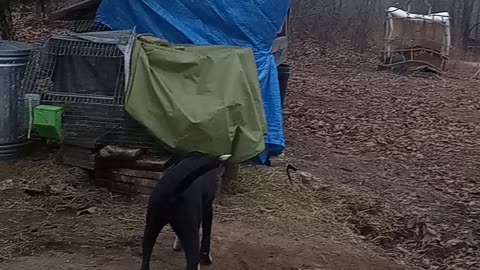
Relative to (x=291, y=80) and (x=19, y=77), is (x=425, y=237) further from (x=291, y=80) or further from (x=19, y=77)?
(x=291, y=80)

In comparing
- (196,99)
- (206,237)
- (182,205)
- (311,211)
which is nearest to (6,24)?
(196,99)

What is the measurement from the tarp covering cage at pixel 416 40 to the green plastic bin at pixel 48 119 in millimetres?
13336

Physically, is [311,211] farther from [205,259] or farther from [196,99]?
[205,259]

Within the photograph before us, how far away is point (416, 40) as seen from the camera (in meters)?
18.0

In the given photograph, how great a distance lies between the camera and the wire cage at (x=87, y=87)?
552cm

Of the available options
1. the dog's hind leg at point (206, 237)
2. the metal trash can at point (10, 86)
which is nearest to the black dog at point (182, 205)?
the dog's hind leg at point (206, 237)

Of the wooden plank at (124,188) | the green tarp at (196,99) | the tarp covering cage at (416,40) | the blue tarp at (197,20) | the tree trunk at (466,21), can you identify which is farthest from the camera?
the tree trunk at (466,21)

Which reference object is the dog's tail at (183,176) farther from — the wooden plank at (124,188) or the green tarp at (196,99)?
the wooden plank at (124,188)

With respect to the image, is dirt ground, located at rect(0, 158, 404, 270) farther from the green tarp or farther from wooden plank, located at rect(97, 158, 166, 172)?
the green tarp

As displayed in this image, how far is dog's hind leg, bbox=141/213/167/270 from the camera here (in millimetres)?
3818

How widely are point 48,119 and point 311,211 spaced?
7.33ft

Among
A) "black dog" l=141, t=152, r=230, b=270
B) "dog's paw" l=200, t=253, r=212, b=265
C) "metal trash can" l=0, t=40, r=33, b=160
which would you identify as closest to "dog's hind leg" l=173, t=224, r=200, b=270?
"black dog" l=141, t=152, r=230, b=270

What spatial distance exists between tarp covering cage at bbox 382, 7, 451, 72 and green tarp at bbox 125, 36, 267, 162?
12644mm

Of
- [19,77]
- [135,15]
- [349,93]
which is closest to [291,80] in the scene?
[349,93]
